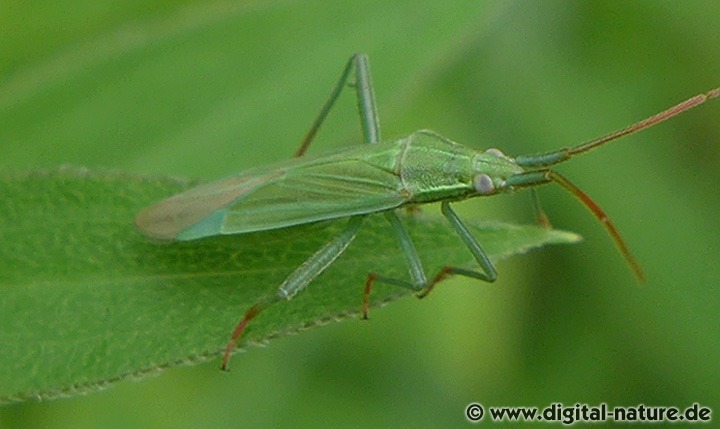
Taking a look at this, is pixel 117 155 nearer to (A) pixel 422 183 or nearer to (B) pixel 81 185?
(B) pixel 81 185

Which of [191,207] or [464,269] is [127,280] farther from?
[464,269]

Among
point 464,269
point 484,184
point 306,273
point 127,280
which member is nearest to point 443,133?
point 484,184

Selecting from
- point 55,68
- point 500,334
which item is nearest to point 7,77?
point 55,68

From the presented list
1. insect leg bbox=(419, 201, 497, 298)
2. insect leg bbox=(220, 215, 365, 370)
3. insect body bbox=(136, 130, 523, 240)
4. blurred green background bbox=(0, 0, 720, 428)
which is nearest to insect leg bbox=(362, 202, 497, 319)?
insect leg bbox=(419, 201, 497, 298)

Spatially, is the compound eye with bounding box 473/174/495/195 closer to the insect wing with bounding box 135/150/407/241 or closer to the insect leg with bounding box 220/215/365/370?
the insect wing with bounding box 135/150/407/241

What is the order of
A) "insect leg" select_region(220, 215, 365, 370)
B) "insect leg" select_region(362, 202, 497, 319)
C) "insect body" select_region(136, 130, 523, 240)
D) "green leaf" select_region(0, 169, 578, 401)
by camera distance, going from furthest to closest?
"insect body" select_region(136, 130, 523, 240) → "insect leg" select_region(362, 202, 497, 319) → "insect leg" select_region(220, 215, 365, 370) → "green leaf" select_region(0, 169, 578, 401)
